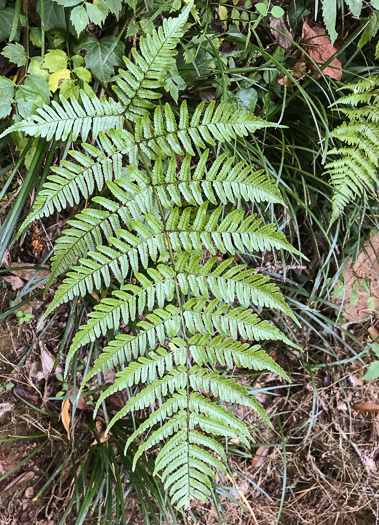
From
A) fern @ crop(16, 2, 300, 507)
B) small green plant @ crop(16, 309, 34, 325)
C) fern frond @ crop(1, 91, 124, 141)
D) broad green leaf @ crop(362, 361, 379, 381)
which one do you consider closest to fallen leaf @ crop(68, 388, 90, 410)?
small green plant @ crop(16, 309, 34, 325)

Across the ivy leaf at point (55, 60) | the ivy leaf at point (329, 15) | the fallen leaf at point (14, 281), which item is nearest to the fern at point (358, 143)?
the ivy leaf at point (329, 15)

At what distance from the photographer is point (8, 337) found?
187cm

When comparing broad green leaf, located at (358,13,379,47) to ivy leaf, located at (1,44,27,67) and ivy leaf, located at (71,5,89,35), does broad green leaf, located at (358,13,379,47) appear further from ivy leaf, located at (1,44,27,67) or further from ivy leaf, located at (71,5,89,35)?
ivy leaf, located at (1,44,27,67)

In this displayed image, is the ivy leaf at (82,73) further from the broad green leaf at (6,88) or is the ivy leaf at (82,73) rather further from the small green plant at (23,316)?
the small green plant at (23,316)

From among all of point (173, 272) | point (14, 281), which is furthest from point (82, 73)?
point (14, 281)

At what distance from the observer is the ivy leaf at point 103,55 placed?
1.44m

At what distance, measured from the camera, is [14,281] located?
1.83 metres

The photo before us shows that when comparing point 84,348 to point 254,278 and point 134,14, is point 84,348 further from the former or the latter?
point 134,14

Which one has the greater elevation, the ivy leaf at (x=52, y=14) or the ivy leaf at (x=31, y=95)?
Result: the ivy leaf at (x=52, y=14)

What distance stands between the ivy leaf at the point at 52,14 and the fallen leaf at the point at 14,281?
3.47 feet

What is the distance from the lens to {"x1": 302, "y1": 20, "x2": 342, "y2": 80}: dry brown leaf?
67.8 inches

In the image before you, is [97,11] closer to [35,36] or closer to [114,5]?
[114,5]

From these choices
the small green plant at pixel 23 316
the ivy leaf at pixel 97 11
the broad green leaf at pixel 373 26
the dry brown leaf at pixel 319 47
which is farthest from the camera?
the small green plant at pixel 23 316

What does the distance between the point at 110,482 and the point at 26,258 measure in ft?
3.69
